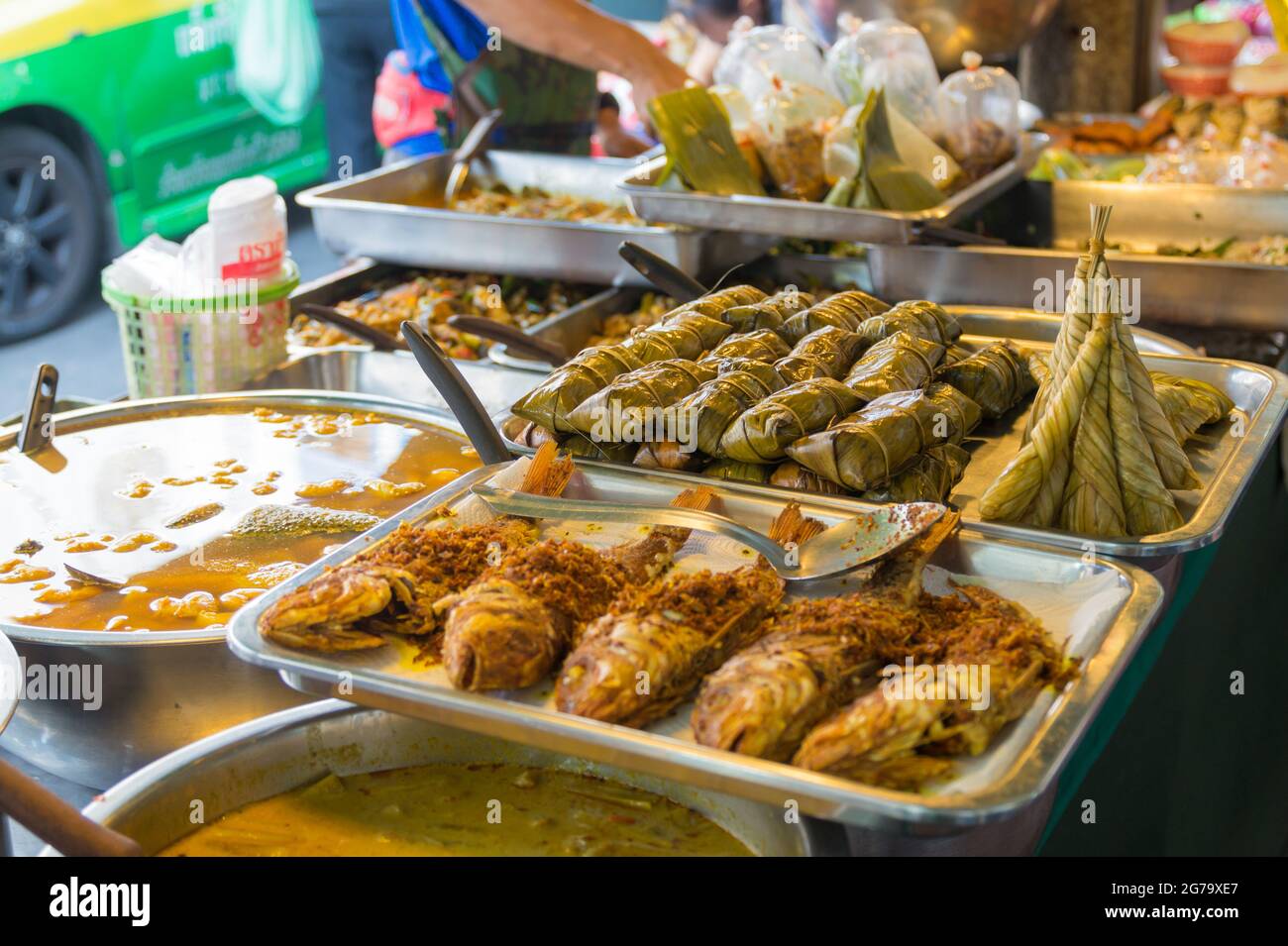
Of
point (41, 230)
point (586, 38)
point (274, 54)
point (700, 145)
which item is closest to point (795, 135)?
point (700, 145)

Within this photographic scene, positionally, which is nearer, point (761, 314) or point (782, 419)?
point (782, 419)

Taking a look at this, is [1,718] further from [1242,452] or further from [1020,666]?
[1242,452]

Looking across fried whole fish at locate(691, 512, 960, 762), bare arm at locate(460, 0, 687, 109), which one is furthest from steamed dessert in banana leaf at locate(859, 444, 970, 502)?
bare arm at locate(460, 0, 687, 109)

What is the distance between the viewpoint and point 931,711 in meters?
1.04

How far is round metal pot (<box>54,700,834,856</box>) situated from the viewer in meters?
1.19

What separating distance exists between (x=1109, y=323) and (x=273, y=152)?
5906mm

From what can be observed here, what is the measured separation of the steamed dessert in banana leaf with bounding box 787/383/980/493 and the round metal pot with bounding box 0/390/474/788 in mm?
639

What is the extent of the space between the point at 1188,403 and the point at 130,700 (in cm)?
134

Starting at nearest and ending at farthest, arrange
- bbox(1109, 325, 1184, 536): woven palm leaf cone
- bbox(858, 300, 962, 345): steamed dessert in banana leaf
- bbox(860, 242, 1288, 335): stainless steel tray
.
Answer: bbox(1109, 325, 1184, 536): woven palm leaf cone, bbox(858, 300, 962, 345): steamed dessert in banana leaf, bbox(860, 242, 1288, 335): stainless steel tray

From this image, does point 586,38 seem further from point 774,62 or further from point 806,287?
point 806,287

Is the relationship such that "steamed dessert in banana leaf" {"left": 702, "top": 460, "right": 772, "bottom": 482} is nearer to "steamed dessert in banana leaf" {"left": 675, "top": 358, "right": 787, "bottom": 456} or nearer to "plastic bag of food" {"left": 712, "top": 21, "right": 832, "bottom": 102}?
"steamed dessert in banana leaf" {"left": 675, "top": 358, "right": 787, "bottom": 456}

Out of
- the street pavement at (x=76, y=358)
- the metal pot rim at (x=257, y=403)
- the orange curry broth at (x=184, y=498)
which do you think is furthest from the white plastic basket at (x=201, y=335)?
the street pavement at (x=76, y=358)

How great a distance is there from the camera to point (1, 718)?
1.07 meters

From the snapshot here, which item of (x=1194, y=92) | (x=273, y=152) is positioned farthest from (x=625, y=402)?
(x=273, y=152)
